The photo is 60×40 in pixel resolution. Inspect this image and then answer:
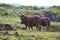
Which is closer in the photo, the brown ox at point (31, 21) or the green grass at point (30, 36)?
the green grass at point (30, 36)

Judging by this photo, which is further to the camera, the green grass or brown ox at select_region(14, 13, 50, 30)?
brown ox at select_region(14, 13, 50, 30)

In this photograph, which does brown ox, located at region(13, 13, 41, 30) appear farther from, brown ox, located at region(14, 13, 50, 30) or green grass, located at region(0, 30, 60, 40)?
green grass, located at region(0, 30, 60, 40)

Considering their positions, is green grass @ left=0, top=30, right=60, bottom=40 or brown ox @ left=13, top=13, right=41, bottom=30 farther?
brown ox @ left=13, top=13, right=41, bottom=30

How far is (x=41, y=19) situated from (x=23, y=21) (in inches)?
110

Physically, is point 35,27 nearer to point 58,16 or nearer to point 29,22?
point 29,22

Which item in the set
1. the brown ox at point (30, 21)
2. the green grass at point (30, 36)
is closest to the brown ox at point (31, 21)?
the brown ox at point (30, 21)

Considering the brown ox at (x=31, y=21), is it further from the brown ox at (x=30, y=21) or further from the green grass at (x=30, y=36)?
the green grass at (x=30, y=36)

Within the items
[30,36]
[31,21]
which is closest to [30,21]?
[31,21]

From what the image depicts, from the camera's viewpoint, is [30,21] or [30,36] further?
[30,21]

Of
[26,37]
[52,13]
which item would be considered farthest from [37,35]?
[52,13]

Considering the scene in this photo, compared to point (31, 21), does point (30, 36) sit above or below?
above

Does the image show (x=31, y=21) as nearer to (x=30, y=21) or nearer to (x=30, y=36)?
(x=30, y=21)

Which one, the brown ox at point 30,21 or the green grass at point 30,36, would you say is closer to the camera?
the green grass at point 30,36

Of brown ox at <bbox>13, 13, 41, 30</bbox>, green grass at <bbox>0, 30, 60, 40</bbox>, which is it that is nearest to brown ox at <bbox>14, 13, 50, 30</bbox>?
brown ox at <bbox>13, 13, 41, 30</bbox>
